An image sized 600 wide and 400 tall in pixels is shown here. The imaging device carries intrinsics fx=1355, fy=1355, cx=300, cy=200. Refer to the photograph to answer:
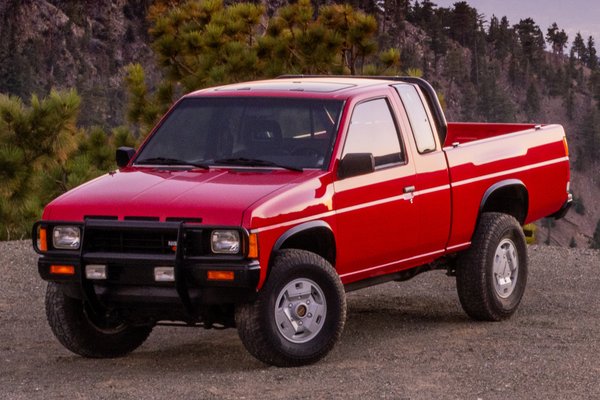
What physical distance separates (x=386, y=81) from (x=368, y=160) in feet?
4.46

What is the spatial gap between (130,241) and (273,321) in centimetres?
101

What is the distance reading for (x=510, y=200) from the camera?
1127cm

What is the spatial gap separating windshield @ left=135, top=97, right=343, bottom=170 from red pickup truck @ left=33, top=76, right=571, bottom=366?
0.04 feet

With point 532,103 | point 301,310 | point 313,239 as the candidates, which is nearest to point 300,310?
point 301,310

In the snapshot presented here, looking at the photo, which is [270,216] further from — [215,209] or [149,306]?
[149,306]

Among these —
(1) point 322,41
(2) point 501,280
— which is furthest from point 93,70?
(2) point 501,280

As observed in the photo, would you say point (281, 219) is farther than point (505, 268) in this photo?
No

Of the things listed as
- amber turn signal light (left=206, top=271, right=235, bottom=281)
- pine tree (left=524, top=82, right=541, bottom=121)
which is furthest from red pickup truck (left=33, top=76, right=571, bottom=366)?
pine tree (left=524, top=82, right=541, bottom=121)

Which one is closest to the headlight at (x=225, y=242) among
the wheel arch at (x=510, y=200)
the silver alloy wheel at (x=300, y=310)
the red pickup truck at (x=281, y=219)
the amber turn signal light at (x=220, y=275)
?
the red pickup truck at (x=281, y=219)

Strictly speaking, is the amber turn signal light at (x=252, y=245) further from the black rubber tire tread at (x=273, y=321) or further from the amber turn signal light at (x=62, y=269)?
the amber turn signal light at (x=62, y=269)

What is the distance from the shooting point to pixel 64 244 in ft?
28.2

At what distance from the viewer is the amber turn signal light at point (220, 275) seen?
809cm

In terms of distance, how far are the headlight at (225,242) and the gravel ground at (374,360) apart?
2.65 feet

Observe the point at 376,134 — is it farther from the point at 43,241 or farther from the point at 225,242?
the point at 43,241
